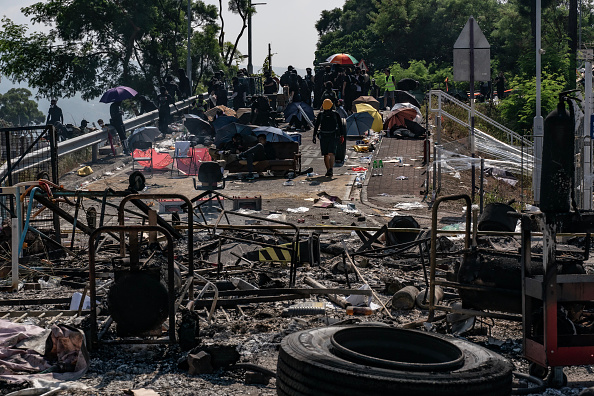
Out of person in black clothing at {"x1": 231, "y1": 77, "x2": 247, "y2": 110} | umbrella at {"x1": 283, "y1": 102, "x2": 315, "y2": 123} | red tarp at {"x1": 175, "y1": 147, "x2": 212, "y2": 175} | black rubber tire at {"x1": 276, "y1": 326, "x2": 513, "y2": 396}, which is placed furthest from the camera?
person in black clothing at {"x1": 231, "y1": 77, "x2": 247, "y2": 110}

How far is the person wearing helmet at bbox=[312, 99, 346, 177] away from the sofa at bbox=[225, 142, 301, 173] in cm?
68

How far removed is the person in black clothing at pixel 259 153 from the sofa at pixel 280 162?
0.40 ft

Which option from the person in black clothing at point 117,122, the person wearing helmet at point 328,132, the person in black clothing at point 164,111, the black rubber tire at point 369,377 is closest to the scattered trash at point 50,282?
the black rubber tire at point 369,377

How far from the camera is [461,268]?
676 cm

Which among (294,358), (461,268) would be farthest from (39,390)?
(461,268)

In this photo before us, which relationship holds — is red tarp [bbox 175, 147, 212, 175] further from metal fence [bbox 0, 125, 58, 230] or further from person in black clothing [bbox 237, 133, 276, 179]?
metal fence [bbox 0, 125, 58, 230]

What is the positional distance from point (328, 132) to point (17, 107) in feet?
260

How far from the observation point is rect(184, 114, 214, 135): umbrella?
2498 cm

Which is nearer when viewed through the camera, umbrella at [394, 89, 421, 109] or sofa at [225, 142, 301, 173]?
sofa at [225, 142, 301, 173]

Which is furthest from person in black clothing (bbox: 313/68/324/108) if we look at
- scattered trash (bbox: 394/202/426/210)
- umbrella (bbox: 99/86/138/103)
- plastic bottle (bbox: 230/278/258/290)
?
plastic bottle (bbox: 230/278/258/290)

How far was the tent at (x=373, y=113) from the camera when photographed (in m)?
26.0

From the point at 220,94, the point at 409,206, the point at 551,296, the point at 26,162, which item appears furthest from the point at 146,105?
the point at 551,296

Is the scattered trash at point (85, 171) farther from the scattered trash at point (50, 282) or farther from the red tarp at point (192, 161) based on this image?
the scattered trash at point (50, 282)

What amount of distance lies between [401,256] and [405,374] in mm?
5585
